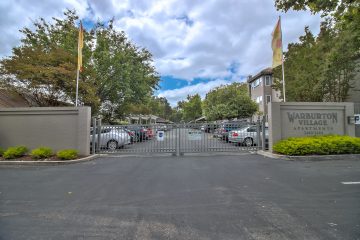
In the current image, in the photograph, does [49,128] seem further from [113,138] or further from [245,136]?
[245,136]

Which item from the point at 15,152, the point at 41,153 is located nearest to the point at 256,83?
the point at 41,153

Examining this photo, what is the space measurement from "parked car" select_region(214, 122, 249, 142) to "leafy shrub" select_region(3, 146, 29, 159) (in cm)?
972

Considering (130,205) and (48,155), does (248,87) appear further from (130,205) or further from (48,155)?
(130,205)

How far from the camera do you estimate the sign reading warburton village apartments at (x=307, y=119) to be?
13203 mm

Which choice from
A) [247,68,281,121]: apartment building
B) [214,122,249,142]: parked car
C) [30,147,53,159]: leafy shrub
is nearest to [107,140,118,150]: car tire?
[30,147,53,159]: leafy shrub

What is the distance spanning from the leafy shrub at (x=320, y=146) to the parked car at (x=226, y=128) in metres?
2.61

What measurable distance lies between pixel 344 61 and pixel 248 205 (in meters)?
19.3

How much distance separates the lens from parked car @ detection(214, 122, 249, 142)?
1434cm

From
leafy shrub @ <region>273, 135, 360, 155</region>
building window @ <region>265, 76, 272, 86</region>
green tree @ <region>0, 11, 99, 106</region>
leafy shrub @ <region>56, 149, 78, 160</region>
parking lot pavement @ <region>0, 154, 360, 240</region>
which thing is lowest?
parking lot pavement @ <region>0, 154, 360, 240</region>

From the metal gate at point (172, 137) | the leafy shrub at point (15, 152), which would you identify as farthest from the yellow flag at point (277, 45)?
the leafy shrub at point (15, 152)

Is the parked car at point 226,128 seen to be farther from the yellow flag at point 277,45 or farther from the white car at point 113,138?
the white car at point 113,138

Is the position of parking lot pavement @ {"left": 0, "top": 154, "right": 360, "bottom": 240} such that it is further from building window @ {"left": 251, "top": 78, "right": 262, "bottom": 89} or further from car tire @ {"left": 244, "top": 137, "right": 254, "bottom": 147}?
building window @ {"left": 251, "top": 78, "right": 262, "bottom": 89}

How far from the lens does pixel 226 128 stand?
15.0m

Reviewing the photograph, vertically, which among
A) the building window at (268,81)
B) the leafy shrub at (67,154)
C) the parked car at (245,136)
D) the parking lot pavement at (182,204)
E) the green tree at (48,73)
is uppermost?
the building window at (268,81)
